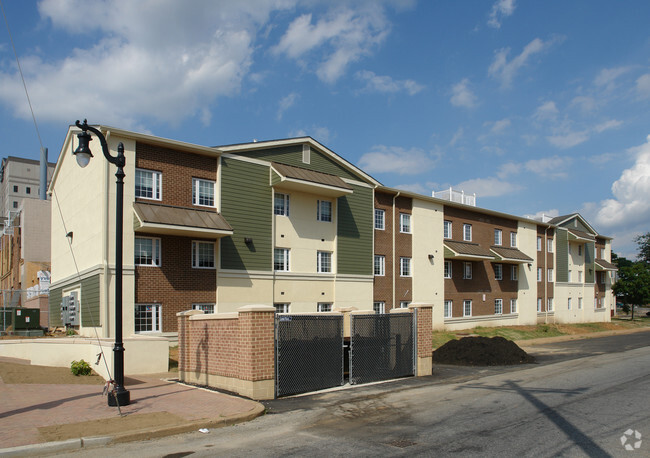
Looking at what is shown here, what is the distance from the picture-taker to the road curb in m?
7.64

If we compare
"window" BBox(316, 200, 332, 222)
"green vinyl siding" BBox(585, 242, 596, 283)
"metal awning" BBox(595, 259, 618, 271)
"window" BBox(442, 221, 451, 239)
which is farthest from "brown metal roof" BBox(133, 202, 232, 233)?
"metal awning" BBox(595, 259, 618, 271)

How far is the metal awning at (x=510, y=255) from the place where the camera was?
131 feet

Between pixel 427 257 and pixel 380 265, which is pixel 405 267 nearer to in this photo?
pixel 427 257

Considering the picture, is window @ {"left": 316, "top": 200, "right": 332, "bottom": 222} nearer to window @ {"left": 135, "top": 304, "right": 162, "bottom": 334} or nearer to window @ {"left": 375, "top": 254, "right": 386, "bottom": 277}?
window @ {"left": 375, "top": 254, "right": 386, "bottom": 277}

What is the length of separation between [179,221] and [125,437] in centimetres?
1411

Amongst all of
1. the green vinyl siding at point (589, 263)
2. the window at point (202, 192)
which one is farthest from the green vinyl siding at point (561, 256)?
the window at point (202, 192)

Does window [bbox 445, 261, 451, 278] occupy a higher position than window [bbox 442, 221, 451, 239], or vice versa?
window [bbox 442, 221, 451, 239]

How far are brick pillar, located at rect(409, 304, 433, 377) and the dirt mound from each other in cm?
409

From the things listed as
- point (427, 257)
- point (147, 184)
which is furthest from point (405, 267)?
point (147, 184)

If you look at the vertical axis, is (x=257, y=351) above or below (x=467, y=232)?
below

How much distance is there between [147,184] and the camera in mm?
22641

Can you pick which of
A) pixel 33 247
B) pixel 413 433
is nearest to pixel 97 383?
pixel 413 433

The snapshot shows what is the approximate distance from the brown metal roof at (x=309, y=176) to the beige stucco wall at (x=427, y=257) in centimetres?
806

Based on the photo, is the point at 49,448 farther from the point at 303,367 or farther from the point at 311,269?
the point at 311,269
